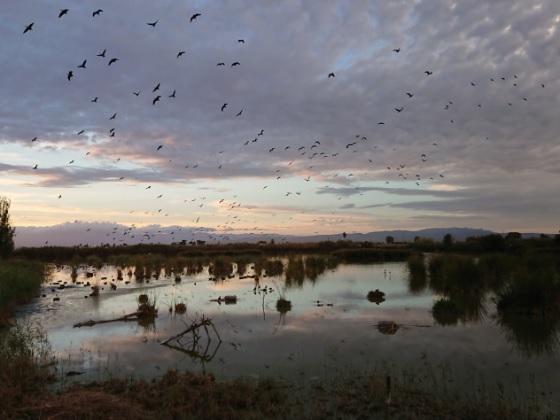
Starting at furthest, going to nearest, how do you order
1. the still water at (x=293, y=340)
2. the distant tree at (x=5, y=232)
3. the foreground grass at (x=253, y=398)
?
the distant tree at (x=5, y=232)
the still water at (x=293, y=340)
the foreground grass at (x=253, y=398)

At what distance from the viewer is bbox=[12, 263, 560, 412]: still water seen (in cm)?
1290

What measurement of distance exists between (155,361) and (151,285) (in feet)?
69.8

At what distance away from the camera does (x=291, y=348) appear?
15.5 m

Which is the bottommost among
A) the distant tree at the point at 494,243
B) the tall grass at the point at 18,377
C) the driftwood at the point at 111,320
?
the driftwood at the point at 111,320

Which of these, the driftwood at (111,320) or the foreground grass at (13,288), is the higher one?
the foreground grass at (13,288)

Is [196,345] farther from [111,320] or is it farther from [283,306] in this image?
[283,306]

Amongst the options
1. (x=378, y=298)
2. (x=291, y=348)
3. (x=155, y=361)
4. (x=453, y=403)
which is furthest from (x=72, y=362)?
(x=378, y=298)

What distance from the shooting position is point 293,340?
54.9 feet

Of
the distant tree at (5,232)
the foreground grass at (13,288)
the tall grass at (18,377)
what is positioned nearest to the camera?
the tall grass at (18,377)

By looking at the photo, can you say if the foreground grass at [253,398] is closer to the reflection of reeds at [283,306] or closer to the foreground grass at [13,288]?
the foreground grass at [13,288]

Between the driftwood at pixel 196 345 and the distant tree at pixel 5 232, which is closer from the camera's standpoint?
the driftwood at pixel 196 345

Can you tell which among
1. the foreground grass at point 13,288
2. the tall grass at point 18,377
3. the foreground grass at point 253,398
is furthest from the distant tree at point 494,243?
the tall grass at point 18,377

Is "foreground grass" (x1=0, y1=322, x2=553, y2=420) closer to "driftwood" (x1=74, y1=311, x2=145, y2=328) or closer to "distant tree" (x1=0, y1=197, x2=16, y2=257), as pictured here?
"driftwood" (x1=74, y1=311, x2=145, y2=328)

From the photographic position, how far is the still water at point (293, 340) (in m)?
12.9
